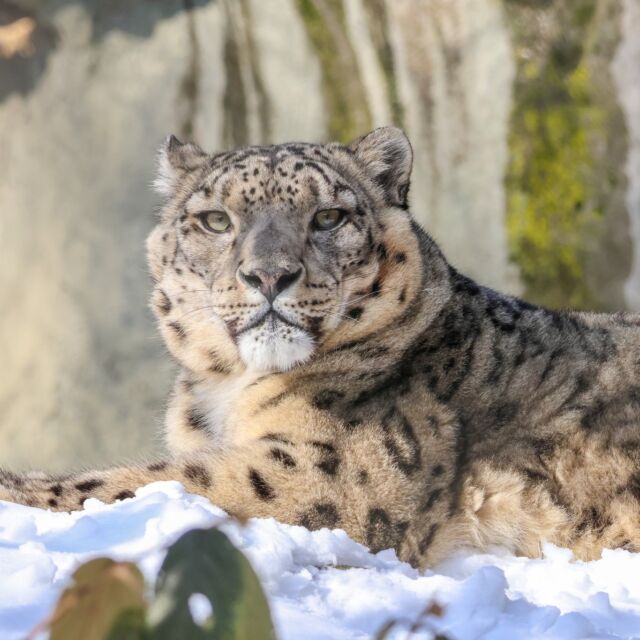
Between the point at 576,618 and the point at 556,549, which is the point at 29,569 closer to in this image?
the point at 576,618

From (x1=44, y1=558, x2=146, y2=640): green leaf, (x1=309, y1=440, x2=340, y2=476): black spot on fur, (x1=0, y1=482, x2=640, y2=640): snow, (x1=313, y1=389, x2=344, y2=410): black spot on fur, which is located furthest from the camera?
(x1=313, y1=389, x2=344, y2=410): black spot on fur

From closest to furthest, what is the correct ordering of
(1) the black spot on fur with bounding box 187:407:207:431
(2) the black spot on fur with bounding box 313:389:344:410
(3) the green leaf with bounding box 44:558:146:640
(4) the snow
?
(3) the green leaf with bounding box 44:558:146:640
(4) the snow
(2) the black spot on fur with bounding box 313:389:344:410
(1) the black spot on fur with bounding box 187:407:207:431

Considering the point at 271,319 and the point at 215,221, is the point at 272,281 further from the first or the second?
the point at 215,221

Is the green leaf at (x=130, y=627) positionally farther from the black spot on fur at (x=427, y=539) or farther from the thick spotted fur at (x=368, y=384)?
the black spot on fur at (x=427, y=539)

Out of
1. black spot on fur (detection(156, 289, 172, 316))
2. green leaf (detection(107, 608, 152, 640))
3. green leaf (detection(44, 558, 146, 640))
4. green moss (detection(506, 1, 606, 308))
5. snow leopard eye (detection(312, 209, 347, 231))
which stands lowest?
green moss (detection(506, 1, 606, 308))

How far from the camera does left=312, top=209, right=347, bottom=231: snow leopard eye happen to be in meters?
4.53

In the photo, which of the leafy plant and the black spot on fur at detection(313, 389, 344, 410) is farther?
the black spot on fur at detection(313, 389, 344, 410)

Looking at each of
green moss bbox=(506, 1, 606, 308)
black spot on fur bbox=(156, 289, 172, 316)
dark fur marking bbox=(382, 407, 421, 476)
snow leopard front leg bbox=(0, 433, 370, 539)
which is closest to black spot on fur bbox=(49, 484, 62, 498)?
snow leopard front leg bbox=(0, 433, 370, 539)

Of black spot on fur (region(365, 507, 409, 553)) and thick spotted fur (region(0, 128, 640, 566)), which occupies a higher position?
thick spotted fur (region(0, 128, 640, 566))

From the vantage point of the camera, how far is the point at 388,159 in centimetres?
498

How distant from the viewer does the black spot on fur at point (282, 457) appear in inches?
156

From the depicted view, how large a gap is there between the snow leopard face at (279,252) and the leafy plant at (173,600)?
2.76 metres

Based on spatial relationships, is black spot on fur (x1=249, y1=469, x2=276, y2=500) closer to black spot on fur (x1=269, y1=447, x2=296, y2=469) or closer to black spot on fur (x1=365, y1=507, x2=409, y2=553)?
black spot on fur (x1=269, y1=447, x2=296, y2=469)

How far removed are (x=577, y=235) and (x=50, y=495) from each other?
21.5 feet
